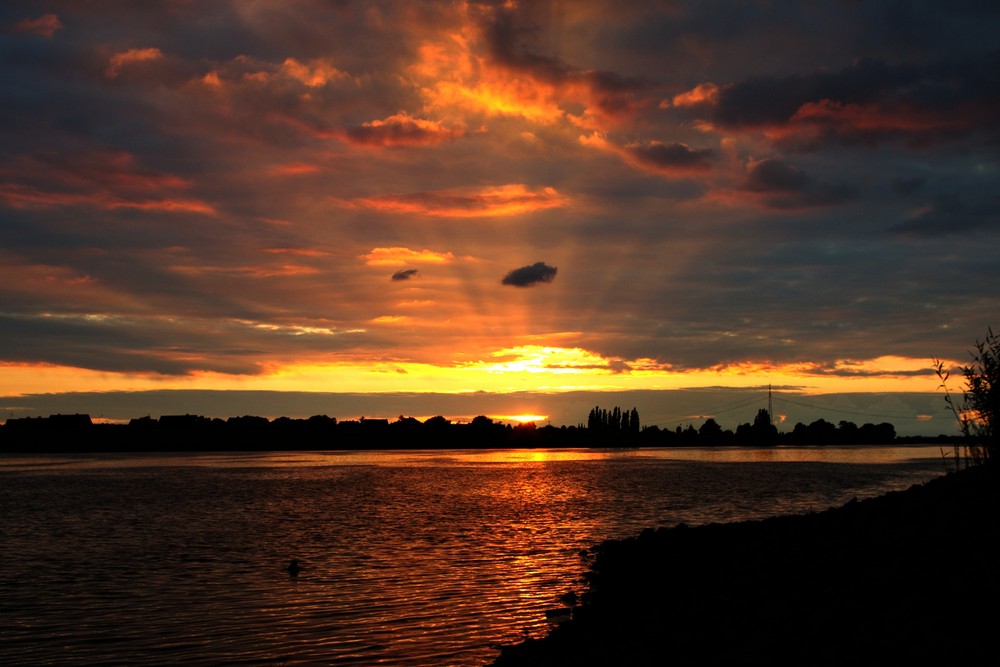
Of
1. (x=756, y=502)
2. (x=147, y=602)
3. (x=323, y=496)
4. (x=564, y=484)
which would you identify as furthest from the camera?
(x=564, y=484)

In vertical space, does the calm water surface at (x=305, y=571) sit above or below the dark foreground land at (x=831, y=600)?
below

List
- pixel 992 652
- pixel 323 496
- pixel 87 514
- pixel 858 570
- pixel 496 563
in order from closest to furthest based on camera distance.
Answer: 1. pixel 992 652
2. pixel 858 570
3. pixel 496 563
4. pixel 87 514
5. pixel 323 496

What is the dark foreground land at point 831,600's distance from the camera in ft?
44.1

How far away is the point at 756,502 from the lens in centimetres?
6844

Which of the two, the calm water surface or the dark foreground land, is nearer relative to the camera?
the dark foreground land

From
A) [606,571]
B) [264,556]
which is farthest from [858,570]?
[264,556]

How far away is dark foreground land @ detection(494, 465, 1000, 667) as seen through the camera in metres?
13.4

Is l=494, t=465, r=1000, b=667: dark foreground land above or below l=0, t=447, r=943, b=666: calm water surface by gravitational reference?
above

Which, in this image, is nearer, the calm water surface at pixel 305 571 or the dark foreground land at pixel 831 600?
the dark foreground land at pixel 831 600

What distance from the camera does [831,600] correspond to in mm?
16719

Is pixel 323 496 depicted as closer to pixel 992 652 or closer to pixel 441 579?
pixel 441 579

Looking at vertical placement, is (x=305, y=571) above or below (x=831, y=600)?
below

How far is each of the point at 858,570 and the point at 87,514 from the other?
62195 millimetres

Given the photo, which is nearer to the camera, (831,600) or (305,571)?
(831,600)
